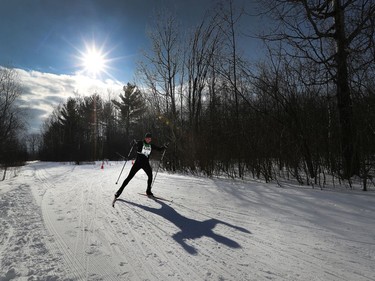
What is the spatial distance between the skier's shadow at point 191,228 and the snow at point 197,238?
0.01 meters

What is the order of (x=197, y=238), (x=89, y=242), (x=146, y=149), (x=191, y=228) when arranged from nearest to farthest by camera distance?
(x=89, y=242) < (x=197, y=238) < (x=191, y=228) < (x=146, y=149)

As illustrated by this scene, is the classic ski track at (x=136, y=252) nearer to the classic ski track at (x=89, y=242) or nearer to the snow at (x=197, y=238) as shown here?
the snow at (x=197, y=238)

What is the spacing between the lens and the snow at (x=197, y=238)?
2736mm

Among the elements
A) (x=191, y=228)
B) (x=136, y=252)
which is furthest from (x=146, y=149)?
(x=136, y=252)

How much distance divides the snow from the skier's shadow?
0.05 ft

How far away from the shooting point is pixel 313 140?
719 centimetres

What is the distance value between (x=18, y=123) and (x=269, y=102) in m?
34.8

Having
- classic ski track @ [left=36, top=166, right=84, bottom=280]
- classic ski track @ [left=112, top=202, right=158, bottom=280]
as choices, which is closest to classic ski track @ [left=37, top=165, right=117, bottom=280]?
classic ski track @ [left=36, top=166, right=84, bottom=280]

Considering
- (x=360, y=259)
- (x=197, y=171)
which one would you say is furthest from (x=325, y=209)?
(x=197, y=171)

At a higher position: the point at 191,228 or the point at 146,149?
the point at 146,149

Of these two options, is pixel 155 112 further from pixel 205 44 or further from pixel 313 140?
pixel 313 140

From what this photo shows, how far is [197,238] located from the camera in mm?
3773

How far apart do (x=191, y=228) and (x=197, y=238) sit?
1.64ft

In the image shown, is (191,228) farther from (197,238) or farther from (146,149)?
(146,149)
